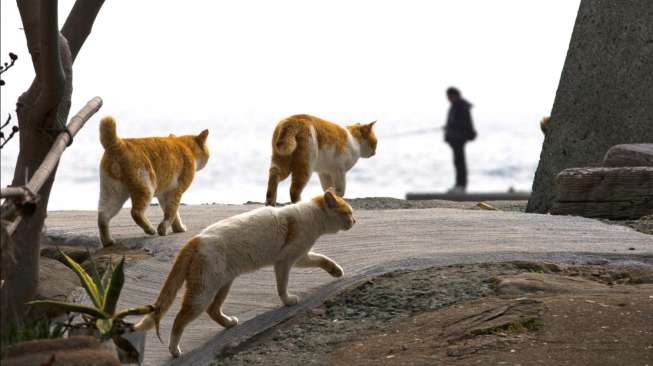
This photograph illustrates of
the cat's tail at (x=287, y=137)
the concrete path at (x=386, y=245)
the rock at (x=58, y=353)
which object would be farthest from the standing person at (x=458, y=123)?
the rock at (x=58, y=353)

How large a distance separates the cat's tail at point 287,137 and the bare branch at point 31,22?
2225 millimetres

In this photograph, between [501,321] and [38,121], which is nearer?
[501,321]

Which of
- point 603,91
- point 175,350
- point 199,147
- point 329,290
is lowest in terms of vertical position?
point 175,350

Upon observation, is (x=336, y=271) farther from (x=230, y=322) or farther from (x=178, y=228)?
(x=178, y=228)

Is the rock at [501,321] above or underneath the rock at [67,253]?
above

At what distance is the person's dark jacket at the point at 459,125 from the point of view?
18.6 metres

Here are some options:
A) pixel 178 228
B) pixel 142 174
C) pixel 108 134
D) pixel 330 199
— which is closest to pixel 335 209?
pixel 330 199

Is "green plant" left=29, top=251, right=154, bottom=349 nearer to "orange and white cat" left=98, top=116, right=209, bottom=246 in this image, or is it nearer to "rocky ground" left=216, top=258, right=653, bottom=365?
"rocky ground" left=216, top=258, right=653, bottom=365

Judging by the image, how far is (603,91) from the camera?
37.4 feet

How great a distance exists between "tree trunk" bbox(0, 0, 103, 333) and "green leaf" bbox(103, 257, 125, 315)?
2.48 feet

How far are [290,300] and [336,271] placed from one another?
1.28 ft

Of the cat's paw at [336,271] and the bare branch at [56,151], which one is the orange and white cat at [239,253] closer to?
the cat's paw at [336,271]

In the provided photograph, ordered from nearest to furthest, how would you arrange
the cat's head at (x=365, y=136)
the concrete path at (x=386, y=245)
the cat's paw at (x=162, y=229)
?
1. the concrete path at (x=386, y=245)
2. the cat's paw at (x=162, y=229)
3. the cat's head at (x=365, y=136)

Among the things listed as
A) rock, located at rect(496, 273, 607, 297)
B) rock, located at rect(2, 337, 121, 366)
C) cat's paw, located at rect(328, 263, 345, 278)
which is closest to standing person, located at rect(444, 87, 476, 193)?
cat's paw, located at rect(328, 263, 345, 278)
